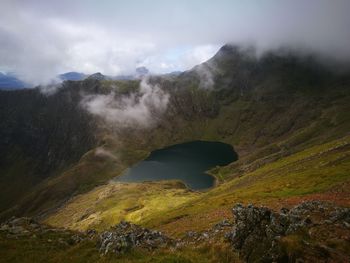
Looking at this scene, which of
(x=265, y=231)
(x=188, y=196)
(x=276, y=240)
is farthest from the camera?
(x=188, y=196)

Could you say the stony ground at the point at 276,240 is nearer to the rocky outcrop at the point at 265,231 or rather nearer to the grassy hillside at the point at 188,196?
the rocky outcrop at the point at 265,231

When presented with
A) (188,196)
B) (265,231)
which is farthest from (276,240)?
(188,196)

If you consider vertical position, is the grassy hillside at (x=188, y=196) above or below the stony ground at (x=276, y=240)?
below

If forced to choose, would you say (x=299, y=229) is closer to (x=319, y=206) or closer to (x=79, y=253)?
(x=319, y=206)

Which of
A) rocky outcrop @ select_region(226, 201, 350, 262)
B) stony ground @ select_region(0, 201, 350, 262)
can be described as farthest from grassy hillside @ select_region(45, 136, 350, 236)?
rocky outcrop @ select_region(226, 201, 350, 262)

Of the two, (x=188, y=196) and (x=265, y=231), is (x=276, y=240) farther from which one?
(x=188, y=196)

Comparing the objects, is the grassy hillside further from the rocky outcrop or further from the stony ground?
the rocky outcrop

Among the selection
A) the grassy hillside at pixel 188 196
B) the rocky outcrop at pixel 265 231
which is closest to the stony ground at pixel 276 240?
the rocky outcrop at pixel 265 231

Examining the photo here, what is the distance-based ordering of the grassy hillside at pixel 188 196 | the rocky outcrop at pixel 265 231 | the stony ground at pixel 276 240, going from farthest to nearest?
the grassy hillside at pixel 188 196 < the rocky outcrop at pixel 265 231 < the stony ground at pixel 276 240

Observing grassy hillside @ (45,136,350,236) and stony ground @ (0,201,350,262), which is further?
grassy hillside @ (45,136,350,236)

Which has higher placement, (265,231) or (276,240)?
(276,240)

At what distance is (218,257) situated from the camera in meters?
21.8

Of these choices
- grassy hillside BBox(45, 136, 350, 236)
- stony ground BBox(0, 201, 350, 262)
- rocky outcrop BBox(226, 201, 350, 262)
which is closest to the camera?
stony ground BBox(0, 201, 350, 262)

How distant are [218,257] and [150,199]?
146795 mm
